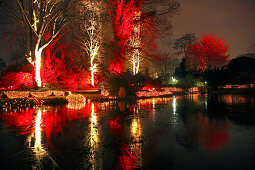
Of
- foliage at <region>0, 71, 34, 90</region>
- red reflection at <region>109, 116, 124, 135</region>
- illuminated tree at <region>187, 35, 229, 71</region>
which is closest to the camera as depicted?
red reflection at <region>109, 116, 124, 135</region>

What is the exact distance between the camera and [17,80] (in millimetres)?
26875

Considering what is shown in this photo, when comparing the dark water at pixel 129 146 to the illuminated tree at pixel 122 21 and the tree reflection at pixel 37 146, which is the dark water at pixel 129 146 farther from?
the illuminated tree at pixel 122 21

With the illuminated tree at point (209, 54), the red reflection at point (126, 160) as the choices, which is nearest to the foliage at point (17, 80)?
the red reflection at point (126, 160)

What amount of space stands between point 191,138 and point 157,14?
22.4 meters

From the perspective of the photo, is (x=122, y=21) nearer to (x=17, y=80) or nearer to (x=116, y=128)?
(x=17, y=80)

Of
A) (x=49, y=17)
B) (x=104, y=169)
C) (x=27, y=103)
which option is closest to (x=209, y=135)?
(x=104, y=169)

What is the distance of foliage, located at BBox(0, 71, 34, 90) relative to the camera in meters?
26.9

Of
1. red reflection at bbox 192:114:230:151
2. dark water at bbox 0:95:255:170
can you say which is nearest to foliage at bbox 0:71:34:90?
dark water at bbox 0:95:255:170

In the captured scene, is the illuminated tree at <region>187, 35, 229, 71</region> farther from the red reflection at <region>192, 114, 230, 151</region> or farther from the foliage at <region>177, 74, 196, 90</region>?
the red reflection at <region>192, 114, 230, 151</region>

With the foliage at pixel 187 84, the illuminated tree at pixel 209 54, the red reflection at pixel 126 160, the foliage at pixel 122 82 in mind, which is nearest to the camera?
the red reflection at pixel 126 160

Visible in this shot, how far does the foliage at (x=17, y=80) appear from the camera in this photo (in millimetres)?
26919

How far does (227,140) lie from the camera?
266 inches

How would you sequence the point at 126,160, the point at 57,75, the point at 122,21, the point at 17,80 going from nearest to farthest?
the point at 126,160, the point at 122,21, the point at 17,80, the point at 57,75

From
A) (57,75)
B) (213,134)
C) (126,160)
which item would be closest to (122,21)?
(57,75)
